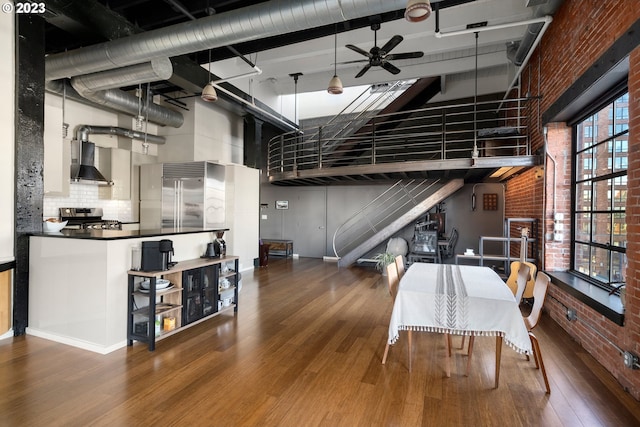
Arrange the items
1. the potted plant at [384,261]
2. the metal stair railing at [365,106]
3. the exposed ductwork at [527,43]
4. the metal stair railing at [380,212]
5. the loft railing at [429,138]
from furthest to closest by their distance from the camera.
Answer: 1. the metal stair railing at [365,106]
2. the metal stair railing at [380,212]
3. the potted plant at [384,261]
4. the loft railing at [429,138]
5. the exposed ductwork at [527,43]

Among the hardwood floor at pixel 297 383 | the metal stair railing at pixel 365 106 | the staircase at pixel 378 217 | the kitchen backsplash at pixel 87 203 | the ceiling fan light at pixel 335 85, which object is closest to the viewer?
the hardwood floor at pixel 297 383

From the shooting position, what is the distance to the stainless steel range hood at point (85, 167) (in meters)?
6.03

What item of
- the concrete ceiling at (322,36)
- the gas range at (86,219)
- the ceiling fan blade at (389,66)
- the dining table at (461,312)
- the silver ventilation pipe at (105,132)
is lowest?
the dining table at (461,312)

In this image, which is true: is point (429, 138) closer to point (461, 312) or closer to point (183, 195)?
point (183, 195)

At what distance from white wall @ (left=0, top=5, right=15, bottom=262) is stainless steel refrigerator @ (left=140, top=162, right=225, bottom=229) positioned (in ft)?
11.2

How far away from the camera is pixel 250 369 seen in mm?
2832

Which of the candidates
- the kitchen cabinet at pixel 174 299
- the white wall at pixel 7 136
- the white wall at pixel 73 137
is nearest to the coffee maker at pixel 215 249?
the kitchen cabinet at pixel 174 299

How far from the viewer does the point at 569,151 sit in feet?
14.0

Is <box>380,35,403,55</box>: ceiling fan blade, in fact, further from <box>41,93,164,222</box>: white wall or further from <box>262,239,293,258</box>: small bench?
<box>262,239,293,258</box>: small bench

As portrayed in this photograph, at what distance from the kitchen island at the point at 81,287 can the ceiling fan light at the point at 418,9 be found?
3316 mm

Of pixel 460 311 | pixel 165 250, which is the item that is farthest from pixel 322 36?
pixel 460 311

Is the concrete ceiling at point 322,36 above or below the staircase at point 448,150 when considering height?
above

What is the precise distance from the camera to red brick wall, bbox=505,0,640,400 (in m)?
2.48

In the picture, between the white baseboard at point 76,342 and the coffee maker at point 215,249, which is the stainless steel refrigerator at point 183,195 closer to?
the coffee maker at point 215,249
